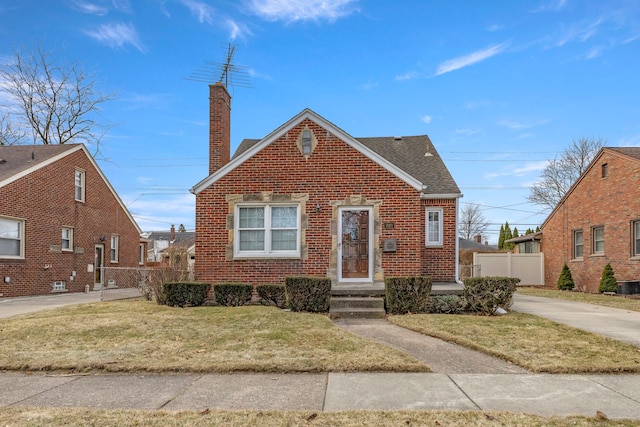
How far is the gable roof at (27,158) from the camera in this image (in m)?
16.4

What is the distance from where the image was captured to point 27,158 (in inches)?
718

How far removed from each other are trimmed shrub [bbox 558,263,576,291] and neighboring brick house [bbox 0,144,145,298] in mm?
19749

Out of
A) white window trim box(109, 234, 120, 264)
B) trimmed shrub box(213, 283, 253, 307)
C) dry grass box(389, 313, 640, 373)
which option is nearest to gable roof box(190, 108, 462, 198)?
trimmed shrub box(213, 283, 253, 307)

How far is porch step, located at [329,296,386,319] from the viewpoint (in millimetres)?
10289

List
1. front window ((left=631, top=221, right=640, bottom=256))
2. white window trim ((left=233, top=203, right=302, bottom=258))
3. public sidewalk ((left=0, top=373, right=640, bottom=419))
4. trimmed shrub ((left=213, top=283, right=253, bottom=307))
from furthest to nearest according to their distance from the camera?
front window ((left=631, top=221, right=640, bottom=256)) → white window trim ((left=233, top=203, right=302, bottom=258)) → trimmed shrub ((left=213, top=283, right=253, bottom=307)) → public sidewalk ((left=0, top=373, right=640, bottom=419))

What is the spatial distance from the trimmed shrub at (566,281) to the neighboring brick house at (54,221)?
64.8 feet

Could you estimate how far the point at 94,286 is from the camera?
2159 centimetres

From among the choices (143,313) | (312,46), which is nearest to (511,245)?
(312,46)

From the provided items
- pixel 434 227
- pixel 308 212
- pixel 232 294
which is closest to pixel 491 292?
pixel 434 227

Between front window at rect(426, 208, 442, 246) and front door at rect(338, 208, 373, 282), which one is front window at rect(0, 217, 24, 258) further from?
front window at rect(426, 208, 442, 246)

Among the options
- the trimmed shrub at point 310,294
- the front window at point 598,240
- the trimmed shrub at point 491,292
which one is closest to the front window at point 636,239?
the front window at point 598,240

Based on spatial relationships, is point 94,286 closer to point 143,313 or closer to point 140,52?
point 140,52

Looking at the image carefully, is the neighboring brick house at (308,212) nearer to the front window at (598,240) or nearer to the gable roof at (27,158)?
the gable roof at (27,158)

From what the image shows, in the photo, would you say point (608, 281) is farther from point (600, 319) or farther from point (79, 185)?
point (79, 185)
